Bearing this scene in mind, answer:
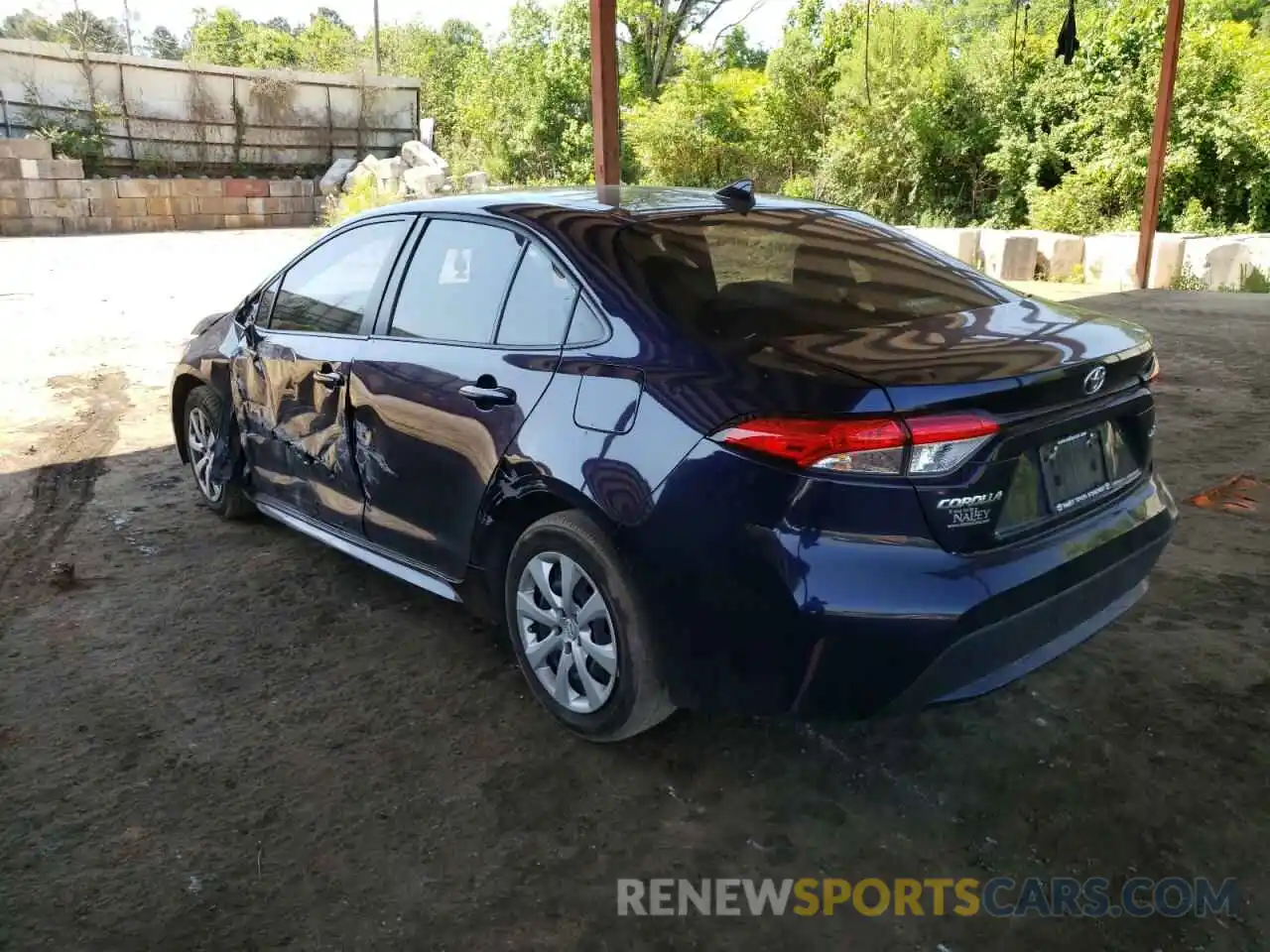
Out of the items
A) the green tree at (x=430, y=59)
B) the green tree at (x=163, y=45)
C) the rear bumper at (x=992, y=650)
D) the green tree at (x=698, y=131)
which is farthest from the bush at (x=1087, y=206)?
the green tree at (x=163, y=45)

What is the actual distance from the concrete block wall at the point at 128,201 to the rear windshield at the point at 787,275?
25.0m

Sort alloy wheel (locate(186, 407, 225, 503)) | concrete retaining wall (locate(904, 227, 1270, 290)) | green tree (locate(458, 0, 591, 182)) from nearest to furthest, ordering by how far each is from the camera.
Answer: alloy wheel (locate(186, 407, 225, 503))
concrete retaining wall (locate(904, 227, 1270, 290))
green tree (locate(458, 0, 591, 182))

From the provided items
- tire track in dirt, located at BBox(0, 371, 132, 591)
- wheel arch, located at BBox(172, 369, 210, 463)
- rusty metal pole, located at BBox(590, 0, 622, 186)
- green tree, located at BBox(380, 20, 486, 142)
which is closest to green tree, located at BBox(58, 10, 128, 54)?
green tree, located at BBox(380, 20, 486, 142)

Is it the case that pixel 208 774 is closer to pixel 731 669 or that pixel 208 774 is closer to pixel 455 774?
pixel 455 774

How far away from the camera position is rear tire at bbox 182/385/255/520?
15.3ft

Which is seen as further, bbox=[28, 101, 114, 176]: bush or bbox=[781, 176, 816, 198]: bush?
bbox=[781, 176, 816, 198]: bush

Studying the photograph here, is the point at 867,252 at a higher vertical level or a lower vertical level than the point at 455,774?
higher

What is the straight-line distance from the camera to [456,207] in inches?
135

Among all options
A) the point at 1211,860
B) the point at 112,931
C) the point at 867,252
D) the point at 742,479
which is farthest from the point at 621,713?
the point at 867,252

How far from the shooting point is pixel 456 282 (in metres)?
3.33

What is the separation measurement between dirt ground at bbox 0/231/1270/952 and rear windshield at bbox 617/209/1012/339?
1.21 metres

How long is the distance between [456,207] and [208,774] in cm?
195

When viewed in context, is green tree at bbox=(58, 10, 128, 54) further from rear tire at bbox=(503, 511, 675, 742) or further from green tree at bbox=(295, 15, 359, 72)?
rear tire at bbox=(503, 511, 675, 742)

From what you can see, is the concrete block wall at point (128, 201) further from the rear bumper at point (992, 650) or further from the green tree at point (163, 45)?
the green tree at point (163, 45)
